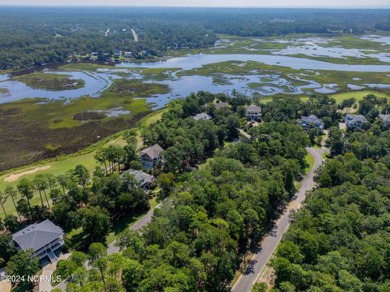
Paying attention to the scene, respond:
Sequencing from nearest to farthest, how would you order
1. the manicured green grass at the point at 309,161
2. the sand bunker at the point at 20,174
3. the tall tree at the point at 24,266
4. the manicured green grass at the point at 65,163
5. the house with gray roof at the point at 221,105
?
the tall tree at the point at 24,266 < the sand bunker at the point at 20,174 < the manicured green grass at the point at 65,163 < the manicured green grass at the point at 309,161 < the house with gray roof at the point at 221,105

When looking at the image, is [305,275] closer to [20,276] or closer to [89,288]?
[89,288]

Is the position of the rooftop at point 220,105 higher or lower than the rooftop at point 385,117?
lower

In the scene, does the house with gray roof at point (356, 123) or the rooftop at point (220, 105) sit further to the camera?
the rooftop at point (220, 105)

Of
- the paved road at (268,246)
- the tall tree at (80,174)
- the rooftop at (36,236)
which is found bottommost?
the paved road at (268,246)

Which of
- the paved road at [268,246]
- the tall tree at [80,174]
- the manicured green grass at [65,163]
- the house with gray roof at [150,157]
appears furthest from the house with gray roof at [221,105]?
the tall tree at [80,174]

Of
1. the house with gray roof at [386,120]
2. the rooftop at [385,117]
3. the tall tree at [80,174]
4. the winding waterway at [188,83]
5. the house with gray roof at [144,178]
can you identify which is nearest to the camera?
the tall tree at [80,174]

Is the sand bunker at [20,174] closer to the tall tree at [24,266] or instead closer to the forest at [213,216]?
the forest at [213,216]

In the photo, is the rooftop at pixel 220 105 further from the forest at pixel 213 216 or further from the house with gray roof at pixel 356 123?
the house with gray roof at pixel 356 123
